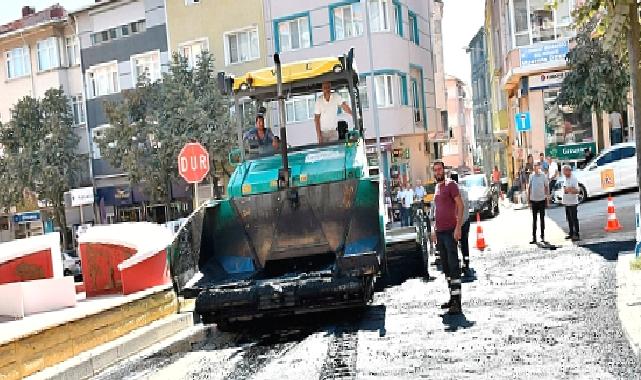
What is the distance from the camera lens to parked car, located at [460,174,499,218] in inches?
1047

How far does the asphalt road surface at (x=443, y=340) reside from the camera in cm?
688

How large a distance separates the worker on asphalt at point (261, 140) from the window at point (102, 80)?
29826mm

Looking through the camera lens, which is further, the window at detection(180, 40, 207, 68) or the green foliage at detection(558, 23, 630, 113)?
the window at detection(180, 40, 207, 68)

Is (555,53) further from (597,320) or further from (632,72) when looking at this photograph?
(597,320)

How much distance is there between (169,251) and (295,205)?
176 centimetres

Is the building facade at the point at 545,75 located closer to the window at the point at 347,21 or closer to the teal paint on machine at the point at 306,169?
the window at the point at 347,21

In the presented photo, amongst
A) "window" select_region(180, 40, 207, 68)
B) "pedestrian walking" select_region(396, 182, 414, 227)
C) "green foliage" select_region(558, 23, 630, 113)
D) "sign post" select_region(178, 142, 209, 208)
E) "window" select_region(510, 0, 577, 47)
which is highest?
"window" select_region(180, 40, 207, 68)

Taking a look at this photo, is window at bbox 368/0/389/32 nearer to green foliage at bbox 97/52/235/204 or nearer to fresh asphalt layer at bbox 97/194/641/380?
green foliage at bbox 97/52/235/204

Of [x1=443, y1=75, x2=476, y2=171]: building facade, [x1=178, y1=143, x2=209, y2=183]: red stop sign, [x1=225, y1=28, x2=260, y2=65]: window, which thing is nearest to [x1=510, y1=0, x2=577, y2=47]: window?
[x1=225, y1=28, x2=260, y2=65]: window

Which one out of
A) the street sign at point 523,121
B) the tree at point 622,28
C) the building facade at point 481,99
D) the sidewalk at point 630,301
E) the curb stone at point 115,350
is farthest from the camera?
the building facade at point 481,99

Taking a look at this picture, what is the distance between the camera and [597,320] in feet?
27.3

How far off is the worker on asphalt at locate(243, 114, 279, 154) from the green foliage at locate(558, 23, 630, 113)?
19302 mm

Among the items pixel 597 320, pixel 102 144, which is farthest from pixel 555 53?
pixel 597 320

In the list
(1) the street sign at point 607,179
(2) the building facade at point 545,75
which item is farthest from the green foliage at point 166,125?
(1) the street sign at point 607,179
